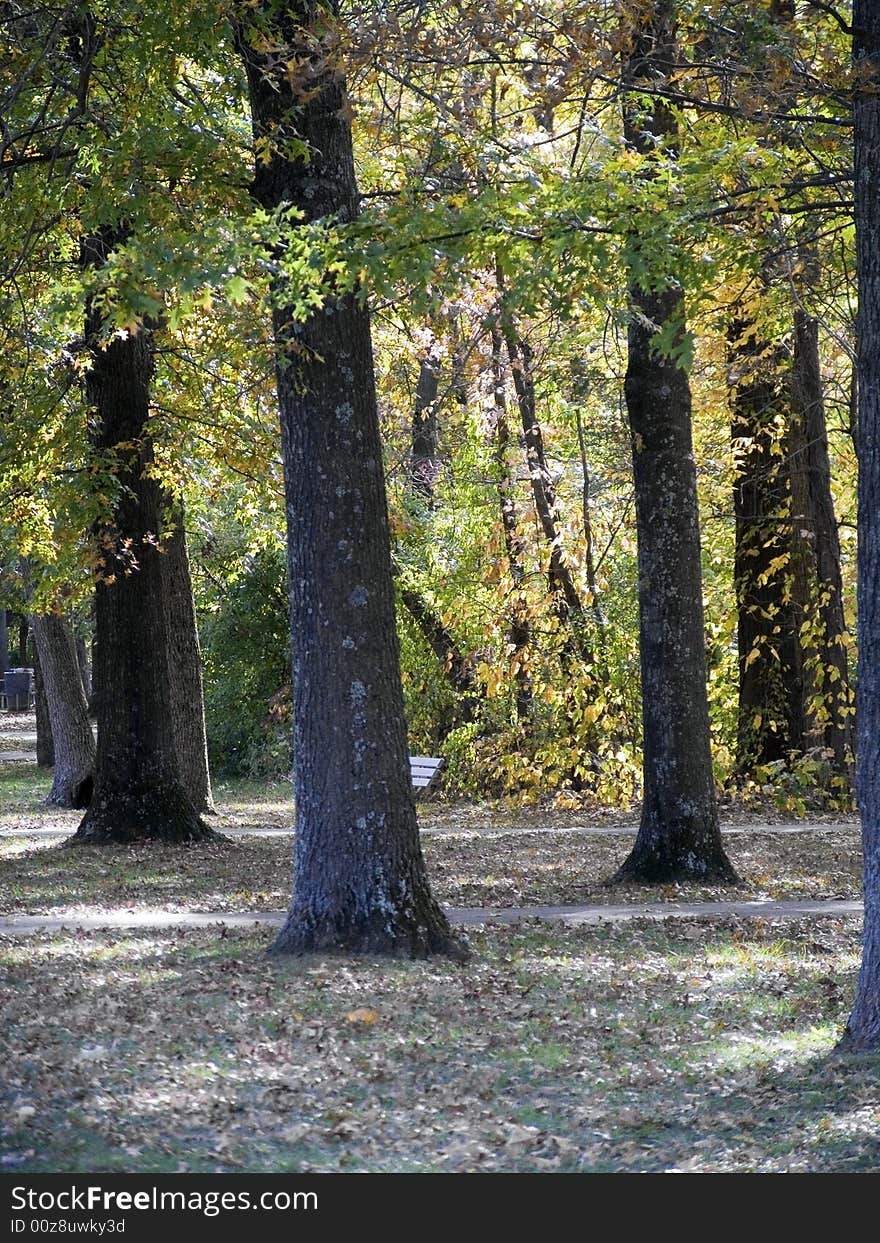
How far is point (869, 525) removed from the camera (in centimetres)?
689

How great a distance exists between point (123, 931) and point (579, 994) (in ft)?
11.9

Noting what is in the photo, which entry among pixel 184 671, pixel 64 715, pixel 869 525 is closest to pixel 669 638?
pixel 869 525

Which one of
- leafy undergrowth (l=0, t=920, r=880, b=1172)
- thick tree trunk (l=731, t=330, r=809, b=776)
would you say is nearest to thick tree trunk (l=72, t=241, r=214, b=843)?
leafy undergrowth (l=0, t=920, r=880, b=1172)

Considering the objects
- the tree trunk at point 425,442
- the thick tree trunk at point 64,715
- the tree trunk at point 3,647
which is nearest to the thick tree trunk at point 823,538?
the tree trunk at point 425,442

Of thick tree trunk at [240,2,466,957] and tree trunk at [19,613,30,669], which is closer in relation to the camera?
thick tree trunk at [240,2,466,957]

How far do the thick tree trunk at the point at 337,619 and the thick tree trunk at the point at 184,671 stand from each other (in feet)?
30.1

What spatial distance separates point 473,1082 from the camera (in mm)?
6824

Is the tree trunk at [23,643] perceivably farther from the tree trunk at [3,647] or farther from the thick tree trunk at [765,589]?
the thick tree trunk at [765,589]

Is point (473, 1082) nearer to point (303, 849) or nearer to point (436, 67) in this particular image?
point (303, 849)

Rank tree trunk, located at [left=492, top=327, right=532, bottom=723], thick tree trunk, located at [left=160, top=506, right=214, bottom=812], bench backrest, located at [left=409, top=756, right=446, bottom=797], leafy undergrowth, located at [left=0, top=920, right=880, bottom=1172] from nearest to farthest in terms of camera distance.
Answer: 1. leafy undergrowth, located at [left=0, top=920, right=880, bottom=1172]
2. thick tree trunk, located at [left=160, top=506, right=214, bottom=812]
3. tree trunk, located at [left=492, top=327, right=532, bottom=723]
4. bench backrest, located at [left=409, top=756, right=446, bottom=797]

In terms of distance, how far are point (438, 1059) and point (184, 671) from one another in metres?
11.9

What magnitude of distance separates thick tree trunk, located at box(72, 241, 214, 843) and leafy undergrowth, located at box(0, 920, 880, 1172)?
5.22m

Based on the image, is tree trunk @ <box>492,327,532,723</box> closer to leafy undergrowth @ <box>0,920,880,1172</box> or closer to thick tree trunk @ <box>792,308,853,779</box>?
thick tree trunk @ <box>792,308,853,779</box>

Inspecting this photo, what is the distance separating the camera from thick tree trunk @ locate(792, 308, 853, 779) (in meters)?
18.1
